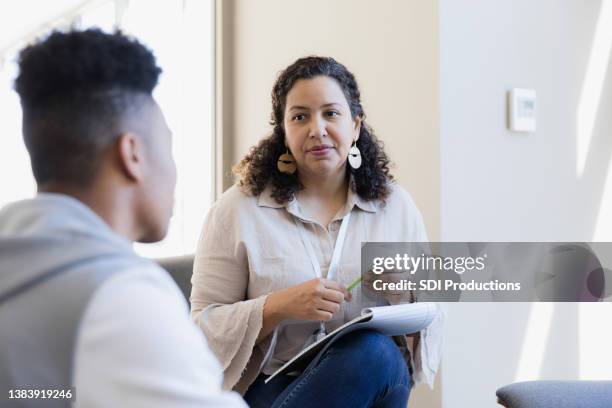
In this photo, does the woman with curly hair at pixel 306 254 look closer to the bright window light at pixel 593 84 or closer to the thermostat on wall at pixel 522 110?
the thermostat on wall at pixel 522 110

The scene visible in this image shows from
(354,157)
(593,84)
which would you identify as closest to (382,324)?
(354,157)

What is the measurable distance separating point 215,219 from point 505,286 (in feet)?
3.42

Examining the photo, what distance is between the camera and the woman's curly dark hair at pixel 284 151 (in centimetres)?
192

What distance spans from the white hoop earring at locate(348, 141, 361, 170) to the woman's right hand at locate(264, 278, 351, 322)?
1.24ft

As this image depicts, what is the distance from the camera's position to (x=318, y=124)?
6.11 ft

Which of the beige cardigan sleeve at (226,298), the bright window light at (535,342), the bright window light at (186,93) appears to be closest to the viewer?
the beige cardigan sleeve at (226,298)

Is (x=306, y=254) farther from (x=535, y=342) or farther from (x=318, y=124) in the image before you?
(x=535, y=342)

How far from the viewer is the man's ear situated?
79 centimetres

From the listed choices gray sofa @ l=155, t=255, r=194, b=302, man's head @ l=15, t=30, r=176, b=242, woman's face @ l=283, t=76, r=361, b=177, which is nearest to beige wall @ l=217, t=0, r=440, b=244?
woman's face @ l=283, t=76, r=361, b=177

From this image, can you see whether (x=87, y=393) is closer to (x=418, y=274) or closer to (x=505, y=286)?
(x=418, y=274)

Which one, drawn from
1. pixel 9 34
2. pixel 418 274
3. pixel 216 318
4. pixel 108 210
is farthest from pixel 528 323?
pixel 9 34

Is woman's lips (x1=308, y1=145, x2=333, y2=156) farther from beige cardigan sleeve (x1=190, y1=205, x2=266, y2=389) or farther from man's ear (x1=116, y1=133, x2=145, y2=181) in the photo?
man's ear (x1=116, y1=133, x2=145, y2=181)

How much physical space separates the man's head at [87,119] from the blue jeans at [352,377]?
0.91 meters

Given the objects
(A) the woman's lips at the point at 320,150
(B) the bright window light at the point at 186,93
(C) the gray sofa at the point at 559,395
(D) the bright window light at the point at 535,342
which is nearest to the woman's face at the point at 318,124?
(A) the woman's lips at the point at 320,150
